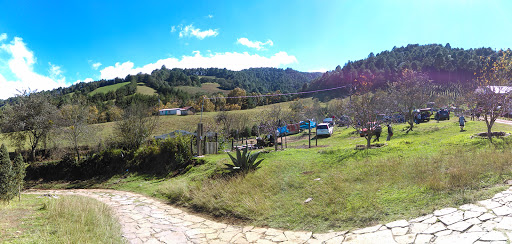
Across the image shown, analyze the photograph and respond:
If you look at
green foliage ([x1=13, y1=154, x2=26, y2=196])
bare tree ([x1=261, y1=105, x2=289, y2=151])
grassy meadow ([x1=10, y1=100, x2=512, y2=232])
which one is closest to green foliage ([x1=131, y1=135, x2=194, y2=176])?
grassy meadow ([x1=10, y1=100, x2=512, y2=232])

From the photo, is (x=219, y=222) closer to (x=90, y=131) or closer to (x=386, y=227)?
(x=386, y=227)

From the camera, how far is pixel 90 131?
22156 mm

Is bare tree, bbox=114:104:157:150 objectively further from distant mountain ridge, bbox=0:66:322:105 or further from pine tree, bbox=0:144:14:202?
distant mountain ridge, bbox=0:66:322:105

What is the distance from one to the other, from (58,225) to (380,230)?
5.57m

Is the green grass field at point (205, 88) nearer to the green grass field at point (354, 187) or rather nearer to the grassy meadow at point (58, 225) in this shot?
the green grass field at point (354, 187)

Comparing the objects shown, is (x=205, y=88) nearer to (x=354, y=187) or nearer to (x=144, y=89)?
(x=144, y=89)

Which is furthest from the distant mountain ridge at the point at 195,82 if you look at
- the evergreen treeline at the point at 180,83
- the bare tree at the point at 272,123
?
the bare tree at the point at 272,123

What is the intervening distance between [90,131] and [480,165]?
2510cm

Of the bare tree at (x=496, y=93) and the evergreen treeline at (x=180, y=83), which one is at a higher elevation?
the evergreen treeline at (x=180, y=83)

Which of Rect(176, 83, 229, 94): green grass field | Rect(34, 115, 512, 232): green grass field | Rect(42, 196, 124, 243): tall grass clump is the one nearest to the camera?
Rect(42, 196, 124, 243): tall grass clump

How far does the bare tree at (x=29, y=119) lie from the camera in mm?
19688

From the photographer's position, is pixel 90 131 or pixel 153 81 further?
pixel 153 81

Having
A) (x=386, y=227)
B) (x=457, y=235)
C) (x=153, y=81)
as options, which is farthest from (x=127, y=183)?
(x=153, y=81)

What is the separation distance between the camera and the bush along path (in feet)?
11.6
